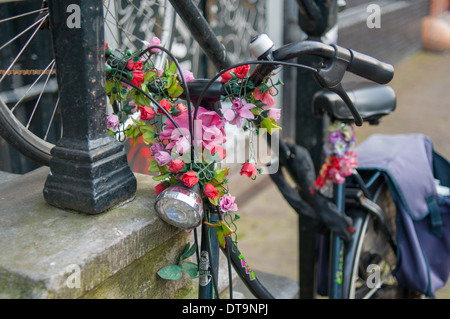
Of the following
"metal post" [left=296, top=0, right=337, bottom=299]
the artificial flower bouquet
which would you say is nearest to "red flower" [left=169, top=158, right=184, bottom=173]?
the artificial flower bouquet

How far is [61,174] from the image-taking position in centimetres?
150

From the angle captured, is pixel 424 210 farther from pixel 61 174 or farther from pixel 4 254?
pixel 4 254

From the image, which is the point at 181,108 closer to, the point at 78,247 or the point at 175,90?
the point at 175,90

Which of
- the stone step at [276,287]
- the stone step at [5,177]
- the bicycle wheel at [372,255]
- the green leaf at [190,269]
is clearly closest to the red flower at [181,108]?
the green leaf at [190,269]

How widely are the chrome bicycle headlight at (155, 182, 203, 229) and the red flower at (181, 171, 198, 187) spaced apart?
0.02 meters

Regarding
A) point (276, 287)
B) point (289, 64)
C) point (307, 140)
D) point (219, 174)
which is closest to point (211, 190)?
point (219, 174)

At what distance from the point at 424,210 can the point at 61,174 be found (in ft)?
5.86

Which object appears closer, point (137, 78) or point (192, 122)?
point (192, 122)

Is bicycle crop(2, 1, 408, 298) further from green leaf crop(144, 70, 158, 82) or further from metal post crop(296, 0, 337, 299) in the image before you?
metal post crop(296, 0, 337, 299)

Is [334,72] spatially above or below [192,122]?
above

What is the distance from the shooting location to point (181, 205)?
4.45ft

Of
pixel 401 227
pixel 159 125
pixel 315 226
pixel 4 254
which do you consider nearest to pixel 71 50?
pixel 159 125

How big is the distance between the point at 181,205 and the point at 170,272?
0.93ft

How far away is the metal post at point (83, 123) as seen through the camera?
139 centimetres
